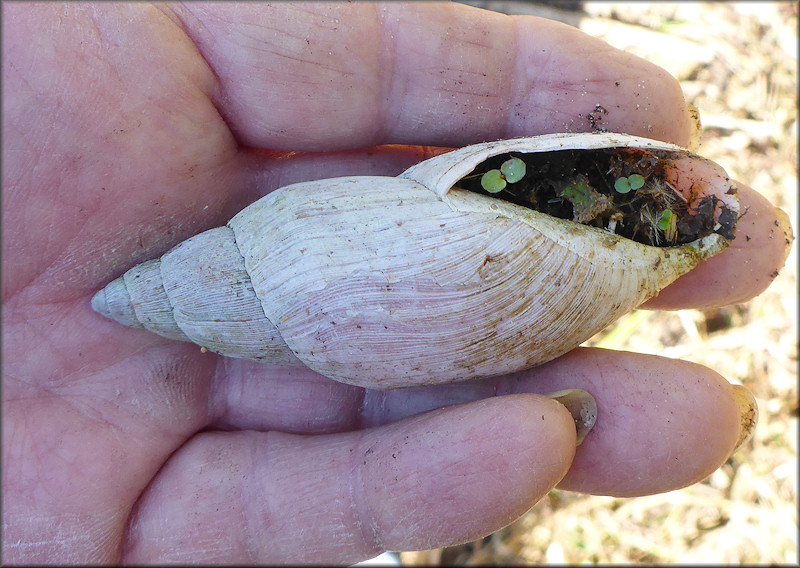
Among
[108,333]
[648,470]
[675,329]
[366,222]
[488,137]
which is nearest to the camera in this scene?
[366,222]

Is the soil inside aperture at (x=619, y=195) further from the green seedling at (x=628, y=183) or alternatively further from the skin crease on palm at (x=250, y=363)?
the skin crease on palm at (x=250, y=363)

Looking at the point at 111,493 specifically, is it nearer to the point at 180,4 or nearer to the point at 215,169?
the point at 215,169

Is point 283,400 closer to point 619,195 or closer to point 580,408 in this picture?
point 580,408

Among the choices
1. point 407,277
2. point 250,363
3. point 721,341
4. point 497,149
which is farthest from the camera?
point 721,341

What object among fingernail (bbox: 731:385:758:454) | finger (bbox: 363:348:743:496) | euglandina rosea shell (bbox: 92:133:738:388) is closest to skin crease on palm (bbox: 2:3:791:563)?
finger (bbox: 363:348:743:496)

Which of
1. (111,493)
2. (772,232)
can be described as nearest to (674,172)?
(772,232)

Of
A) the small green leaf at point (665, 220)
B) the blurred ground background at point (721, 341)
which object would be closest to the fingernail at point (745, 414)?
the small green leaf at point (665, 220)

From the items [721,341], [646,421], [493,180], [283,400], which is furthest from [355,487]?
[721,341]

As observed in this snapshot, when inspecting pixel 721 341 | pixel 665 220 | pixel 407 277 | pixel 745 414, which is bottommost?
pixel 721 341

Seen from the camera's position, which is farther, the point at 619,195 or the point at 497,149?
the point at 619,195
